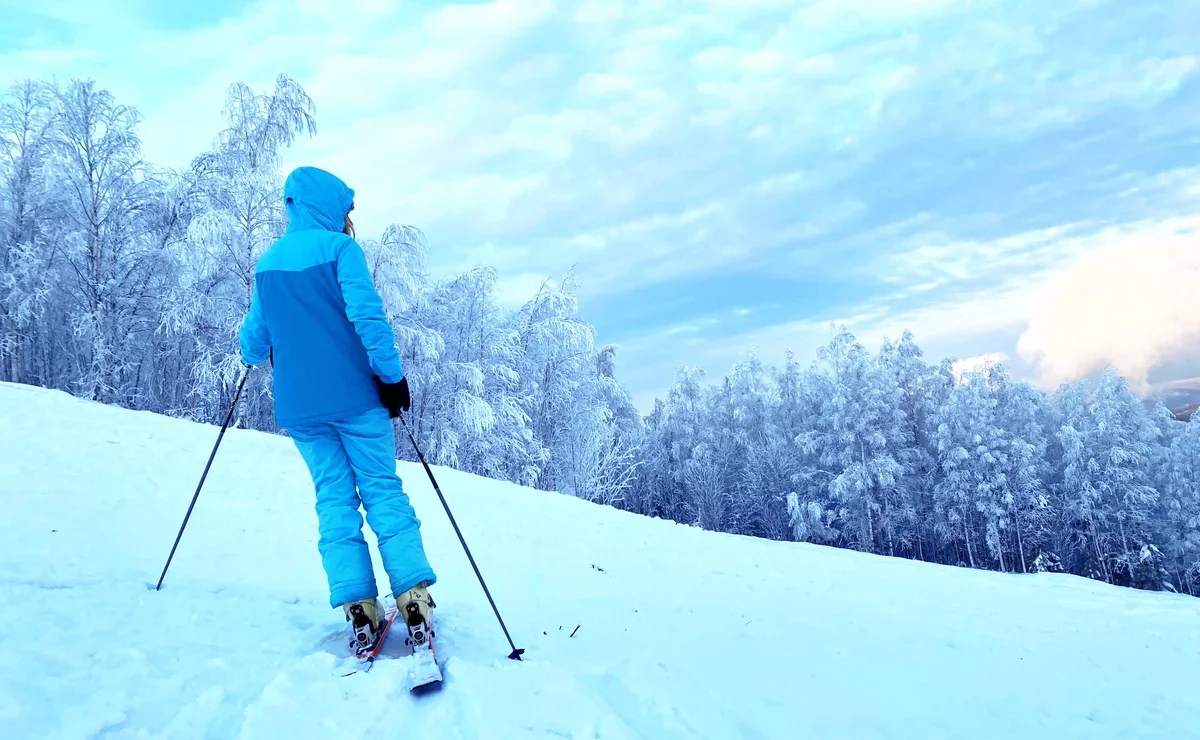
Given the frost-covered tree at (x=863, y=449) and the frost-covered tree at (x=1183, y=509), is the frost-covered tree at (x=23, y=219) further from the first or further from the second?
the frost-covered tree at (x=1183, y=509)

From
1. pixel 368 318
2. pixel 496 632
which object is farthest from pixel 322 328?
pixel 496 632

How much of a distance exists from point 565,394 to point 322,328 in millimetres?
19962

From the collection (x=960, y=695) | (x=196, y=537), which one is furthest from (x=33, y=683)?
(x=960, y=695)

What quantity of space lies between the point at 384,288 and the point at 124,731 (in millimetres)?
15253

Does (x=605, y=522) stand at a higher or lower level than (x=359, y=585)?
lower

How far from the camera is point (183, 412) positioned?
15.9 metres

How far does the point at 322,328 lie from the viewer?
3.02m

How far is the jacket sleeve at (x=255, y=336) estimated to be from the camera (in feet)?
10.5

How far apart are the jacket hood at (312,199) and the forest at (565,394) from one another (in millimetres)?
12760

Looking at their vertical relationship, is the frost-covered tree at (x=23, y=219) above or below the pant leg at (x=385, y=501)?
above

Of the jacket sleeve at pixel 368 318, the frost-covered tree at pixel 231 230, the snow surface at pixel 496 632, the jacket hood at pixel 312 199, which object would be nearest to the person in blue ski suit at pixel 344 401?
the jacket sleeve at pixel 368 318

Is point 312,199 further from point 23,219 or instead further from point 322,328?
point 23,219

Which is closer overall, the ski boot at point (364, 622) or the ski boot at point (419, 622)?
the ski boot at point (419, 622)

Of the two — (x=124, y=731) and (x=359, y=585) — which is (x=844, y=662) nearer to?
(x=359, y=585)
